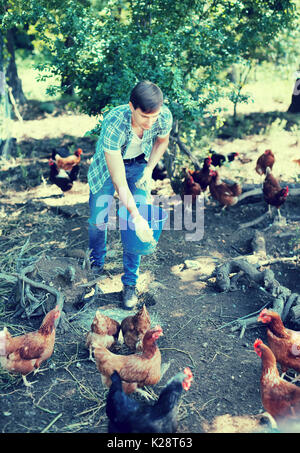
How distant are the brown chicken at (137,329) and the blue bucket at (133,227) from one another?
1.60ft

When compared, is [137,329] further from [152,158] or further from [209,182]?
[209,182]

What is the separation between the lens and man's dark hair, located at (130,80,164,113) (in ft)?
10.1

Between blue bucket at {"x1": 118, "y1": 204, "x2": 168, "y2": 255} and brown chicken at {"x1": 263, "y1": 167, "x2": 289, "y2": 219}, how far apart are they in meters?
2.43

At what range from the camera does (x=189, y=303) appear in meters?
4.23


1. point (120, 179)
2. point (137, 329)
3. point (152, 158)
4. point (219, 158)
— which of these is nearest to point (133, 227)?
point (120, 179)

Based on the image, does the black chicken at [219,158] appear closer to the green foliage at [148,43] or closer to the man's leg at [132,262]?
the green foliage at [148,43]

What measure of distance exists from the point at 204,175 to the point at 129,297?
2580 millimetres

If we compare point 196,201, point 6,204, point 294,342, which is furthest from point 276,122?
point 294,342

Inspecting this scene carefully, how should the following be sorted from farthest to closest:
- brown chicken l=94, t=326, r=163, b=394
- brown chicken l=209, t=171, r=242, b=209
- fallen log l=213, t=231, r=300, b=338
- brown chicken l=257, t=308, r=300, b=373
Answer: brown chicken l=209, t=171, r=242, b=209 → fallen log l=213, t=231, r=300, b=338 → brown chicken l=257, t=308, r=300, b=373 → brown chicken l=94, t=326, r=163, b=394

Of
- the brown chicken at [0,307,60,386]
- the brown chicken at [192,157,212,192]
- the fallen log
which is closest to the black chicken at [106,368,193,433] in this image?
the brown chicken at [0,307,60,386]

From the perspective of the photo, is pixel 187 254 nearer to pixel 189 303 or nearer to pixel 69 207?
pixel 189 303

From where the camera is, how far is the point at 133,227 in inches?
138

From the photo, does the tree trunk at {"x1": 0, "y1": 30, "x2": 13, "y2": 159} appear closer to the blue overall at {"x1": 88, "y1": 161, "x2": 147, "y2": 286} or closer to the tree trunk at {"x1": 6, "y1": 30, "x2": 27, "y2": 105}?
the tree trunk at {"x1": 6, "y1": 30, "x2": 27, "y2": 105}
